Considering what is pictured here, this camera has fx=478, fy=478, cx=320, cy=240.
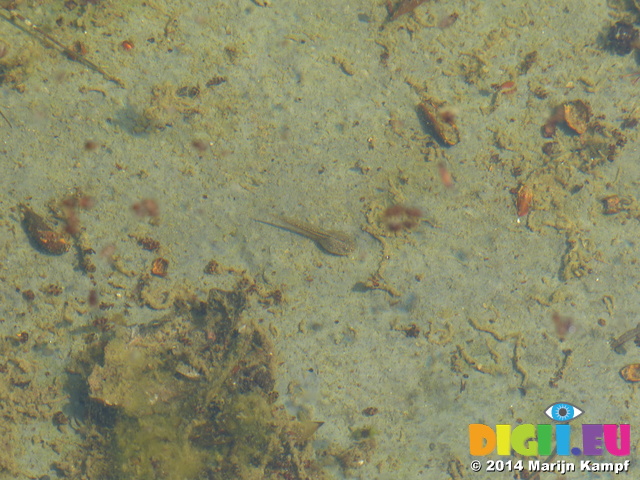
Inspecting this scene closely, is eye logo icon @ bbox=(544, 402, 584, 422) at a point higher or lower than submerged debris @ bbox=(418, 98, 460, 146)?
lower

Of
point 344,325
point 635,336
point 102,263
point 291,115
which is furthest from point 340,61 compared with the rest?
point 635,336

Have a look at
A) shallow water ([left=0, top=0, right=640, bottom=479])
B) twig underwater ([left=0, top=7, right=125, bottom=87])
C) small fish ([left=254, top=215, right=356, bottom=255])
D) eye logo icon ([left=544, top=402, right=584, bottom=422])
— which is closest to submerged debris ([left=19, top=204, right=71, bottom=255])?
shallow water ([left=0, top=0, right=640, bottom=479])

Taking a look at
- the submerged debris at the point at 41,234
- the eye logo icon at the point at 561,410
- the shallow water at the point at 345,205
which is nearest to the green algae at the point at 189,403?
the shallow water at the point at 345,205

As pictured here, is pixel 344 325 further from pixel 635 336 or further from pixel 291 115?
pixel 635 336

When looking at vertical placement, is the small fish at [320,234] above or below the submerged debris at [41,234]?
above

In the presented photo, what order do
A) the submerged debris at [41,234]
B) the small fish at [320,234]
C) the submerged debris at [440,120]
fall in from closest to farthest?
the submerged debris at [41,234] < the small fish at [320,234] < the submerged debris at [440,120]

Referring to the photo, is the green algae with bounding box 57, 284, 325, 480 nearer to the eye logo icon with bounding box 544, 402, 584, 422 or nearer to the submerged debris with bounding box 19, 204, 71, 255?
the submerged debris with bounding box 19, 204, 71, 255

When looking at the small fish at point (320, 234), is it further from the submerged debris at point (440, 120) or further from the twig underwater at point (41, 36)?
the twig underwater at point (41, 36)

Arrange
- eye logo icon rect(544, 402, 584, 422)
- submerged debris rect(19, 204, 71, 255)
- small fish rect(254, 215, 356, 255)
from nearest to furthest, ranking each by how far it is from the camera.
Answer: submerged debris rect(19, 204, 71, 255), small fish rect(254, 215, 356, 255), eye logo icon rect(544, 402, 584, 422)

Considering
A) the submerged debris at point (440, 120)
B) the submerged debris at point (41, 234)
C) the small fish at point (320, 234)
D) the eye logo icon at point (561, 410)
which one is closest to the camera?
the submerged debris at point (41, 234)
